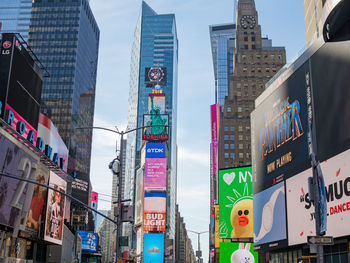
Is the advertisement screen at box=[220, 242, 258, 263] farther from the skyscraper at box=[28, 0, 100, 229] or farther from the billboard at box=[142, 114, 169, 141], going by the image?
the skyscraper at box=[28, 0, 100, 229]

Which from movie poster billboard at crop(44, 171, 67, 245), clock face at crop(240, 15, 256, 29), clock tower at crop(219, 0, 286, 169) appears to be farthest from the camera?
clock face at crop(240, 15, 256, 29)

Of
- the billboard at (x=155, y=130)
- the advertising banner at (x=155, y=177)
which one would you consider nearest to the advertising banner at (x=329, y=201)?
the advertising banner at (x=155, y=177)

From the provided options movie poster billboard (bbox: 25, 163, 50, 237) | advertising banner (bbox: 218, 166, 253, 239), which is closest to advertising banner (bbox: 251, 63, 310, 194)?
advertising banner (bbox: 218, 166, 253, 239)

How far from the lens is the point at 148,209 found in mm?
146250

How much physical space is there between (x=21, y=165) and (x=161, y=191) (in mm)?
101918

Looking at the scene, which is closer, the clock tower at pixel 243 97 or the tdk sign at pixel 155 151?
the clock tower at pixel 243 97

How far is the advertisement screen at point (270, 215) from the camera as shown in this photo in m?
41.5

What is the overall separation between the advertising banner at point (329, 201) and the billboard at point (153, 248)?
368 ft

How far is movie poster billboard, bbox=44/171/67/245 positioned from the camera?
5879 cm

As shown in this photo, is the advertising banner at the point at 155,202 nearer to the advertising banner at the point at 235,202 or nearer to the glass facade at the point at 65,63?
the glass facade at the point at 65,63

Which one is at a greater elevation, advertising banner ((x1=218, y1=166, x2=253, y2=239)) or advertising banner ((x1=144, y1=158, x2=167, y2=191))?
advertising banner ((x1=144, y1=158, x2=167, y2=191))

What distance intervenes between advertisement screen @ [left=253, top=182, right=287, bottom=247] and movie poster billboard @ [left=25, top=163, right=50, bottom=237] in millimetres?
25342

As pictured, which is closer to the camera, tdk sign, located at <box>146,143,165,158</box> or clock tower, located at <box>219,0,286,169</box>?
clock tower, located at <box>219,0,286,169</box>

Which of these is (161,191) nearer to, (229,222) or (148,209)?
(148,209)
